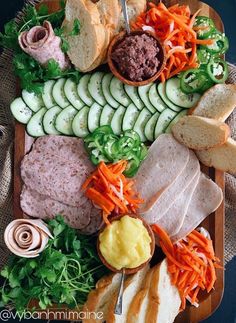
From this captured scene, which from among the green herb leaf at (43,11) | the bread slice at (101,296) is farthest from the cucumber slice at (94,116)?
the bread slice at (101,296)

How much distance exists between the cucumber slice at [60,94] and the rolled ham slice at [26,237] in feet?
2.18

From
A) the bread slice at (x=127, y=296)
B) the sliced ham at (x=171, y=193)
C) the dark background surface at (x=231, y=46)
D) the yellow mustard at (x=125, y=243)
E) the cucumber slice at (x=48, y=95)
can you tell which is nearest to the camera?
the yellow mustard at (x=125, y=243)

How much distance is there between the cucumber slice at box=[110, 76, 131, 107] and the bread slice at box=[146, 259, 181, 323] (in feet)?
2.89

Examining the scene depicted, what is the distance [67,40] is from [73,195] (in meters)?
0.84

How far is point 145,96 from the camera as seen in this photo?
10.2 feet

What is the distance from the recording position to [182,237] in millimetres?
3080

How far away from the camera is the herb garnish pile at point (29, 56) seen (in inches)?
121

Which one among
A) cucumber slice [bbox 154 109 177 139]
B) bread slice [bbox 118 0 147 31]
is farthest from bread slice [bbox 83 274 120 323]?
bread slice [bbox 118 0 147 31]

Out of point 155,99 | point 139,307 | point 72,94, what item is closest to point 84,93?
point 72,94

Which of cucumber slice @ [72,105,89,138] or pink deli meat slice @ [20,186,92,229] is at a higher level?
cucumber slice @ [72,105,89,138]

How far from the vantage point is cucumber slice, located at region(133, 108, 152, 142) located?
3.12 metres

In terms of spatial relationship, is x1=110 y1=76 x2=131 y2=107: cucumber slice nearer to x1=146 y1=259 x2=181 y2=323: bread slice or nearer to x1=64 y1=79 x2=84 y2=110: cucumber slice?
x1=64 y1=79 x2=84 y2=110: cucumber slice

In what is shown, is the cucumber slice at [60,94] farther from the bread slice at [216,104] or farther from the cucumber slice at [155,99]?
the bread slice at [216,104]

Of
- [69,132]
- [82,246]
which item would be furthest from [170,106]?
[82,246]
